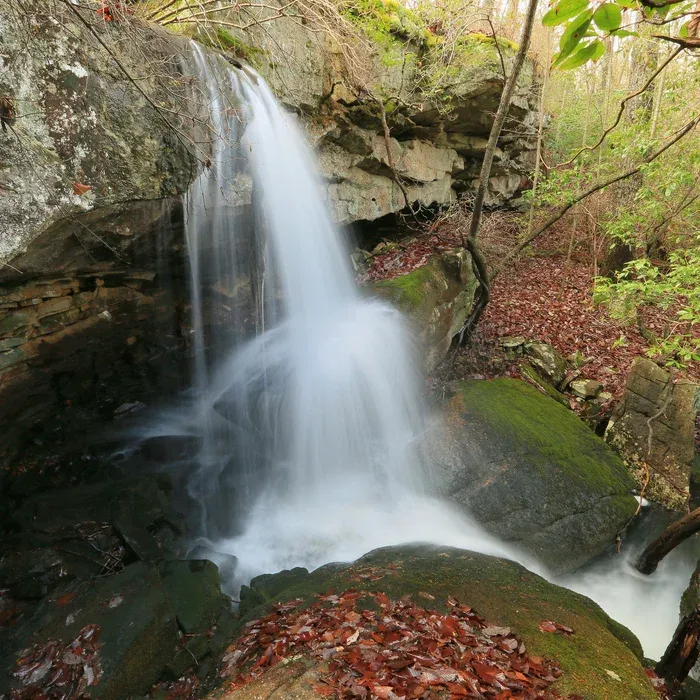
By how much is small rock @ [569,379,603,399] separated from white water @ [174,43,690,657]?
3028mm

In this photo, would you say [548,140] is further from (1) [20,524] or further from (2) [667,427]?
(1) [20,524]

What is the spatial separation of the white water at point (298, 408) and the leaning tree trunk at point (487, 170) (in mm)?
1697

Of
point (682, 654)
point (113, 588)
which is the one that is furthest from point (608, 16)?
point (113, 588)

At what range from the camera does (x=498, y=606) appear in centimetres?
323

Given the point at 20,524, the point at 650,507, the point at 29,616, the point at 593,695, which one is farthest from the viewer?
the point at 650,507

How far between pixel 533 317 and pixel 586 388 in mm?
2171

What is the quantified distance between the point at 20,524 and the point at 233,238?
14.8 feet

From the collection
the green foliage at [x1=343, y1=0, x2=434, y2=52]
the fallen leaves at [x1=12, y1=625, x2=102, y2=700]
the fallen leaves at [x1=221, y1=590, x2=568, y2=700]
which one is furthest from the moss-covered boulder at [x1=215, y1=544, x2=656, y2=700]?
the green foliage at [x1=343, y1=0, x2=434, y2=52]

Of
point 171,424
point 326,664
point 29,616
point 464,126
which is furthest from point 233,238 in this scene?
point 464,126

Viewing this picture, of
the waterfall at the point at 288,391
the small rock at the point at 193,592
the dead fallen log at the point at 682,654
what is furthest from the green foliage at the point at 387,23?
the dead fallen log at the point at 682,654

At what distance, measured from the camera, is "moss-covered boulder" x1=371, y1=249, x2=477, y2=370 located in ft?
22.5

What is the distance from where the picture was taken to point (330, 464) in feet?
20.0

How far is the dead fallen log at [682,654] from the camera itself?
3.25 metres

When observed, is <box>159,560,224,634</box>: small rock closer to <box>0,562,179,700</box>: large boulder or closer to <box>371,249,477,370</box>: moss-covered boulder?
<box>0,562,179,700</box>: large boulder
